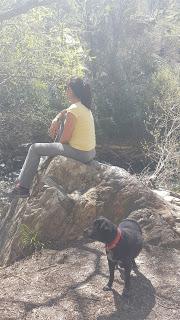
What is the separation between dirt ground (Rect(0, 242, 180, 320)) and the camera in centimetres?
424

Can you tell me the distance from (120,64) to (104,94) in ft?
7.33

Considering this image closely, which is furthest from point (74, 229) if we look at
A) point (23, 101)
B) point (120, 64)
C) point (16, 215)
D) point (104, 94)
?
point (120, 64)

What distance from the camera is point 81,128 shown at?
235 inches

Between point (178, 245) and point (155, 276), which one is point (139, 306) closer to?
point (155, 276)

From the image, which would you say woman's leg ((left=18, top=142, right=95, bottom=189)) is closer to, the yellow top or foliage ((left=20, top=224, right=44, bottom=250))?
the yellow top

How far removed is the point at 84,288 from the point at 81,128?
2.28 metres

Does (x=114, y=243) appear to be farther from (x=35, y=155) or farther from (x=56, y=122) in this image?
(x=56, y=122)

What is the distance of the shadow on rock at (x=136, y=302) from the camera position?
Result: 4.19 m

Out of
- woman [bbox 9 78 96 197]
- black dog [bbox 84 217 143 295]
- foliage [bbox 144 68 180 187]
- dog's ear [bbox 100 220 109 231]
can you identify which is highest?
woman [bbox 9 78 96 197]

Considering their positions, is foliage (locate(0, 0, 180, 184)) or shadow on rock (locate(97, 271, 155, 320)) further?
foliage (locate(0, 0, 180, 184))

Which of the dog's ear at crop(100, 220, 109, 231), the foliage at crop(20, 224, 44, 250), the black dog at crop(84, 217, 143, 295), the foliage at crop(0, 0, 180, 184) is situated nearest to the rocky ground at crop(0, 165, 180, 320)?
the foliage at crop(20, 224, 44, 250)

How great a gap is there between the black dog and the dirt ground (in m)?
0.22

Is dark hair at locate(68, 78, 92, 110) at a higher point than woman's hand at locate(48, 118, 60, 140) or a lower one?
higher

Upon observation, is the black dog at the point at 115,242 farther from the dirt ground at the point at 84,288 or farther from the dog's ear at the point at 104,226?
the dirt ground at the point at 84,288
